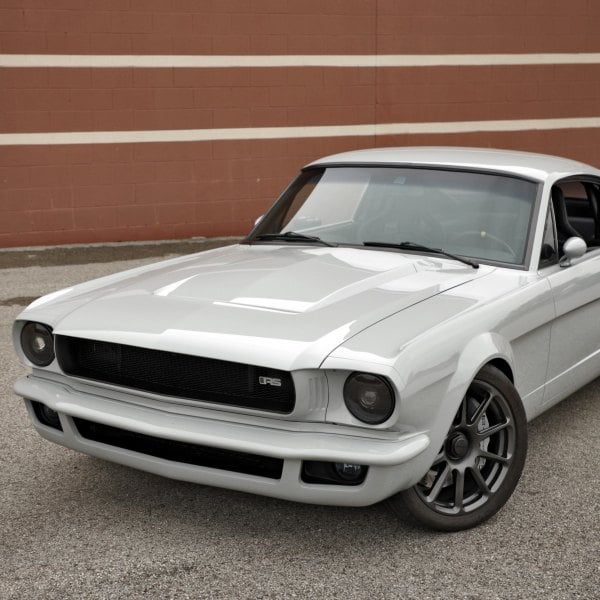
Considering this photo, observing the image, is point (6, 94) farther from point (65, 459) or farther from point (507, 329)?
point (507, 329)

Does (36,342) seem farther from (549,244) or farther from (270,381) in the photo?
(549,244)

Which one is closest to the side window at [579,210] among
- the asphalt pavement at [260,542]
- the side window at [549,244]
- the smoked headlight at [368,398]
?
the side window at [549,244]

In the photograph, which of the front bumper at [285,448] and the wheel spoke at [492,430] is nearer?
the front bumper at [285,448]

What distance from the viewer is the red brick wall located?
10.2 m

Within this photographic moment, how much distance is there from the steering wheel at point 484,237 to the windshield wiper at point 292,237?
590 mm

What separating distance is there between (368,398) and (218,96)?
8329 mm

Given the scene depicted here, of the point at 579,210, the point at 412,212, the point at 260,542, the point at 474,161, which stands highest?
the point at 474,161

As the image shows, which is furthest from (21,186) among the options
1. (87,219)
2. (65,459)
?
(65,459)

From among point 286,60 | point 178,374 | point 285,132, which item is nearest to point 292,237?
point 178,374

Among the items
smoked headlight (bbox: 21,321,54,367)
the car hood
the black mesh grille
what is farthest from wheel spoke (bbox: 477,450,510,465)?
smoked headlight (bbox: 21,321,54,367)

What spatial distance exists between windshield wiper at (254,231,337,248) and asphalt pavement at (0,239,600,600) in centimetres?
132

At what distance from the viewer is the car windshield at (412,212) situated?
420 centimetres

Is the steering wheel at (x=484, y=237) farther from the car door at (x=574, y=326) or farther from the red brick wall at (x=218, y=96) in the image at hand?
the red brick wall at (x=218, y=96)

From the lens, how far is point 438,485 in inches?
133
